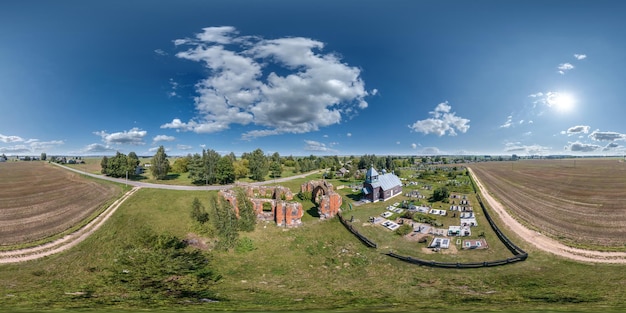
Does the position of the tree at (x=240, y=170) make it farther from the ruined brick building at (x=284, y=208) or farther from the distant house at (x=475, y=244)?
the distant house at (x=475, y=244)

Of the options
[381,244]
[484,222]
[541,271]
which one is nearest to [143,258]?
[381,244]

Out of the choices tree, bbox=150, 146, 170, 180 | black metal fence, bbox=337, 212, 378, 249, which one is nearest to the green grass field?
black metal fence, bbox=337, 212, 378, 249

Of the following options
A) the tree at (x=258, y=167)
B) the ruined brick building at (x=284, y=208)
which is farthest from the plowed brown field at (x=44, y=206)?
the tree at (x=258, y=167)

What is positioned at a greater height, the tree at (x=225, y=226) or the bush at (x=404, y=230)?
the tree at (x=225, y=226)

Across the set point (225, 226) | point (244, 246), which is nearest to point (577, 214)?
point (244, 246)

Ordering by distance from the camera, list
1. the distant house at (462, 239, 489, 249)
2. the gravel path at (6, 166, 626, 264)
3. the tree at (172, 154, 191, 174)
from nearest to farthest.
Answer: the gravel path at (6, 166, 626, 264) → the distant house at (462, 239, 489, 249) → the tree at (172, 154, 191, 174)

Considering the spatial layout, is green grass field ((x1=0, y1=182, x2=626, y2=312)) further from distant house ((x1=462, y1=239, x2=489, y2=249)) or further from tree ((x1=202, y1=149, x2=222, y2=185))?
tree ((x1=202, y1=149, x2=222, y2=185))

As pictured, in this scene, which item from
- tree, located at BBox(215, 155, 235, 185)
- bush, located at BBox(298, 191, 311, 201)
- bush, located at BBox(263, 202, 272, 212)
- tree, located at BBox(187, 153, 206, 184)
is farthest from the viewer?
tree, located at BBox(215, 155, 235, 185)

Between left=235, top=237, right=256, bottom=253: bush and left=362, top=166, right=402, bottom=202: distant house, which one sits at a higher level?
left=362, top=166, right=402, bottom=202: distant house
